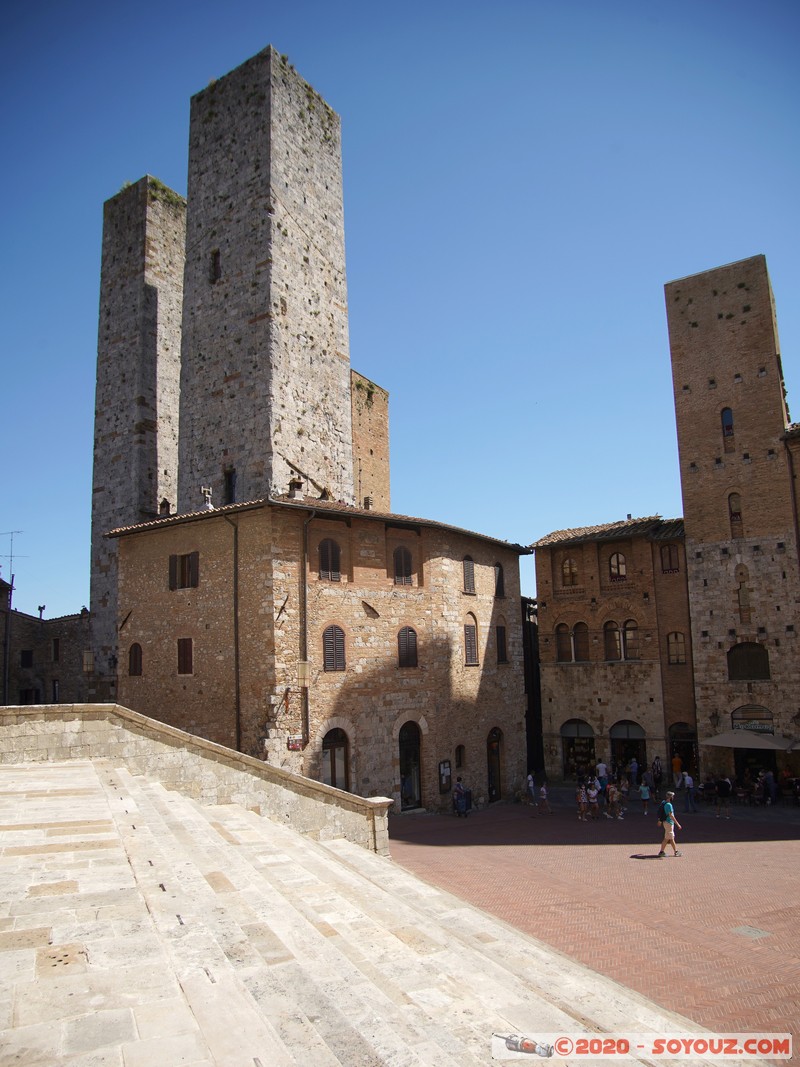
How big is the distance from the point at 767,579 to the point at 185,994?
25.8m

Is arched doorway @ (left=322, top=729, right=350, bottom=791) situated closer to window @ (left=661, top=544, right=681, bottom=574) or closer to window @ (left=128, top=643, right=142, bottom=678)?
window @ (left=128, top=643, right=142, bottom=678)

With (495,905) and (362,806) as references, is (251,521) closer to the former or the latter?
(362,806)

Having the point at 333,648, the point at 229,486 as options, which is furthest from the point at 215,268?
the point at 333,648

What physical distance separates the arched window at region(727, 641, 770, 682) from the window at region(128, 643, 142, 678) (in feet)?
68.5

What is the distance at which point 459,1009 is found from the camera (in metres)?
5.14

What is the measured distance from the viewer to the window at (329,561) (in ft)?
66.3

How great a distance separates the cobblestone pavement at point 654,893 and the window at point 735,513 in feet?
32.4

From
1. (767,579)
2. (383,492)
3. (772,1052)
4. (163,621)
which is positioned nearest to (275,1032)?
(772,1052)

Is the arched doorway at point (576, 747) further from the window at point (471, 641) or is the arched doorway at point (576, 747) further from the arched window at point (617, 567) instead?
the window at point (471, 641)

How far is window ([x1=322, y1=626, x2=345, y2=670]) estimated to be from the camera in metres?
19.8

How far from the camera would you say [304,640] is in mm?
19297

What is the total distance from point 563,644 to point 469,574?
25.8 ft

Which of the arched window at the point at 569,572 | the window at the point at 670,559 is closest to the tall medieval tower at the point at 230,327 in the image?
the arched window at the point at 569,572

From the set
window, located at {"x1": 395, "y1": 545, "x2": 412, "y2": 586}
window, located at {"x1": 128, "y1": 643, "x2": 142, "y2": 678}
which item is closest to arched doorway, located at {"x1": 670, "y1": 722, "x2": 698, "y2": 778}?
window, located at {"x1": 395, "y1": 545, "x2": 412, "y2": 586}
